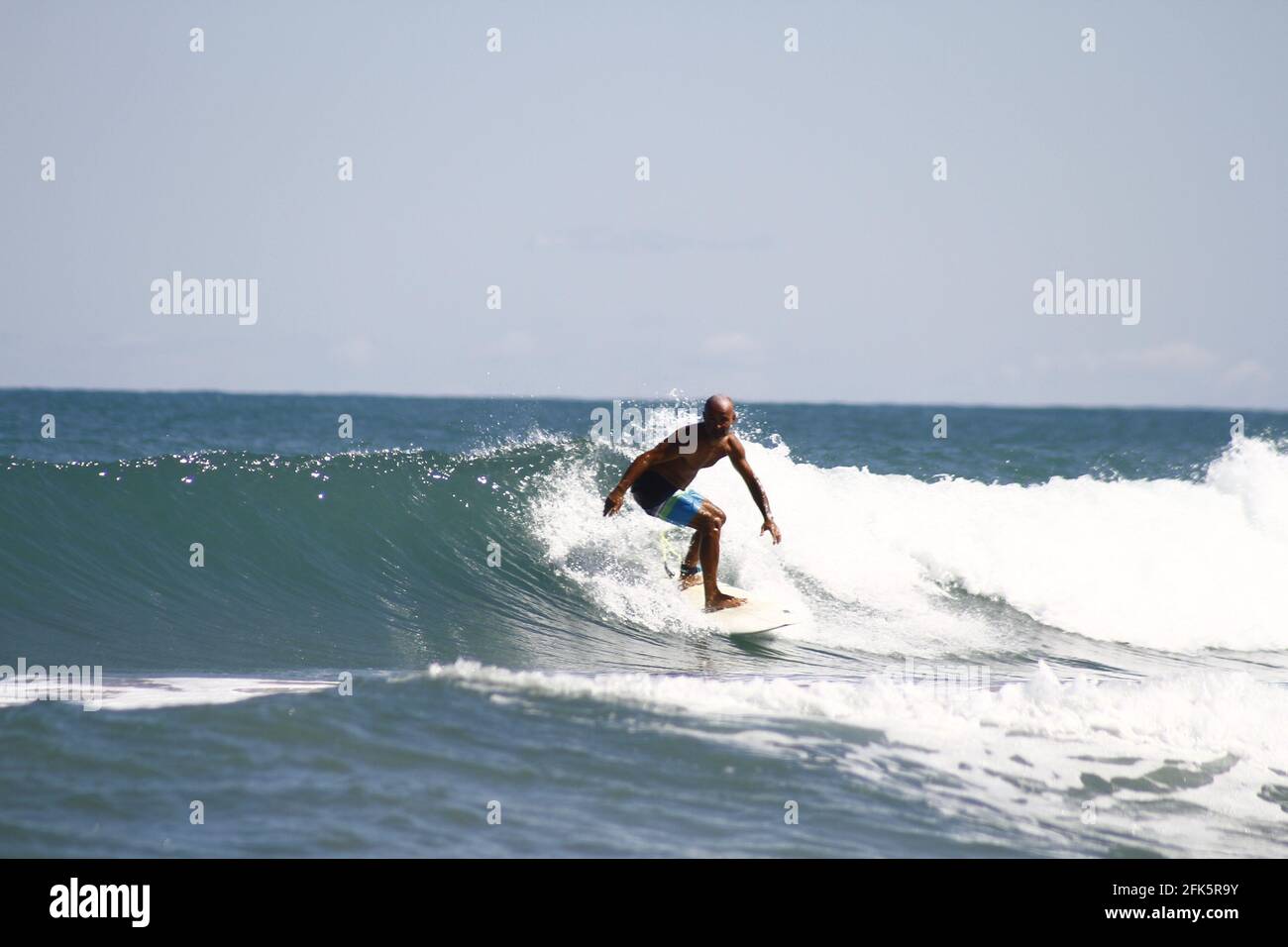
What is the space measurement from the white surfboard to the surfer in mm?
83

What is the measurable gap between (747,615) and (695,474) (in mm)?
1286

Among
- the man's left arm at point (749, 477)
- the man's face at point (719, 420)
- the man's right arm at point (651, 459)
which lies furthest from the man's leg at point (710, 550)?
the man's face at point (719, 420)

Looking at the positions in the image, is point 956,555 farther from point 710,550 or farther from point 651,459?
point 651,459

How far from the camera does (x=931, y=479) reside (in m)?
16.5

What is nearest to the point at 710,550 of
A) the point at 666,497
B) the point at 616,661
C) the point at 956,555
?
the point at 666,497

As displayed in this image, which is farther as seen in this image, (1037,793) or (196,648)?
(196,648)

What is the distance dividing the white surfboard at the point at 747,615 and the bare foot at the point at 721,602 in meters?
0.03

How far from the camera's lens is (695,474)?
31.2ft

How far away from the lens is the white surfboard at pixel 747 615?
9820 millimetres

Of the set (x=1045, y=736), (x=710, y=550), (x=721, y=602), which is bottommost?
(x=1045, y=736)

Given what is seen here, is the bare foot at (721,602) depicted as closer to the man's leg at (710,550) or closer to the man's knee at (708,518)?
the man's leg at (710,550)
